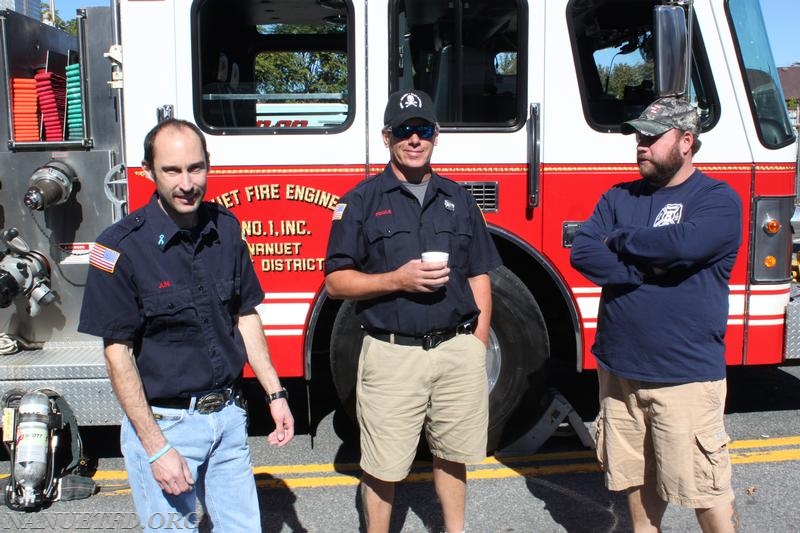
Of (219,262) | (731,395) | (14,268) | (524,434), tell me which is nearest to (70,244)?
(14,268)

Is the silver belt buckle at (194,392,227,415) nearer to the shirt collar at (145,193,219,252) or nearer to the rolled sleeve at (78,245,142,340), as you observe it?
the rolled sleeve at (78,245,142,340)

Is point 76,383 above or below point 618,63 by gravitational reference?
below

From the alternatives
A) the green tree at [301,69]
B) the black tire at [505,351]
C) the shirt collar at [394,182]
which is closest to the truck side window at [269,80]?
the green tree at [301,69]

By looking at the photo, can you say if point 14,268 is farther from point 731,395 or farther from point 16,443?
point 731,395

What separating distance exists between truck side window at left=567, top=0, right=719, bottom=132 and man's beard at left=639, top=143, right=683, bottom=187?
53.0 inches

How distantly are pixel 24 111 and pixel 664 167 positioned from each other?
3.36 meters

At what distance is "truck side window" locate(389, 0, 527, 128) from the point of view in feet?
Answer: 13.3

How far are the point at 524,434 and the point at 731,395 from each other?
1901 mm

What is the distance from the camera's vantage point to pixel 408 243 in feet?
9.48

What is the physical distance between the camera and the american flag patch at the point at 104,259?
217 centimetres

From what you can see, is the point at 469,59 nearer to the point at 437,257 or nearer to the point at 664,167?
the point at 664,167

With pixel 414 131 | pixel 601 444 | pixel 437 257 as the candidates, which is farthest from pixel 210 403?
pixel 601 444

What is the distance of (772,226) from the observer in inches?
163

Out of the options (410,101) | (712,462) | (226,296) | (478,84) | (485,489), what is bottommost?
(485,489)
